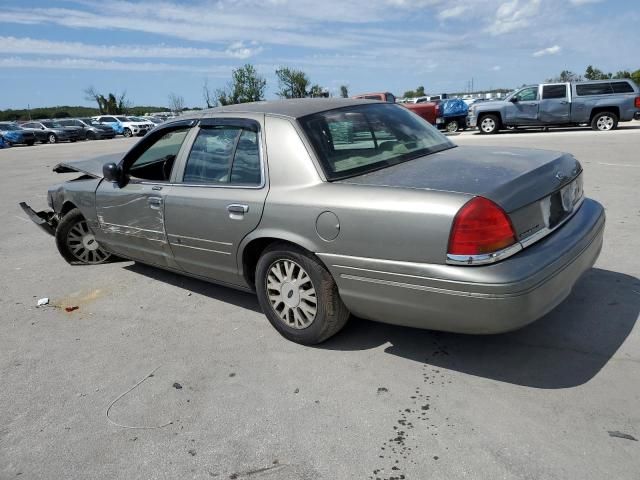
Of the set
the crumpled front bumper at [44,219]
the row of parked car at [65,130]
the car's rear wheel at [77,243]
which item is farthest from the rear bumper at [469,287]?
the row of parked car at [65,130]

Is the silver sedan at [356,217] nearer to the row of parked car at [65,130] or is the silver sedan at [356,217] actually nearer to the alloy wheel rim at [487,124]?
the alloy wheel rim at [487,124]

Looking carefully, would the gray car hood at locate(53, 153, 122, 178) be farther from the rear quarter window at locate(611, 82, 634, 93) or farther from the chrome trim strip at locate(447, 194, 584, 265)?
the rear quarter window at locate(611, 82, 634, 93)

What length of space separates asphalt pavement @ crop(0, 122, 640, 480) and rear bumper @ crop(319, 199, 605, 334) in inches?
15.9

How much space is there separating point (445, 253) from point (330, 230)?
70cm

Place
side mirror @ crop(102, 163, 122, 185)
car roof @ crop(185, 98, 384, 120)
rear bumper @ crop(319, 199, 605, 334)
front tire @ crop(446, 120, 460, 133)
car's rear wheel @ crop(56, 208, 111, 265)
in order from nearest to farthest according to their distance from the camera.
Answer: rear bumper @ crop(319, 199, 605, 334), car roof @ crop(185, 98, 384, 120), side mirror @ crop(102, 163, 122, 185), car's rear wheel @ crop(56, 208, 111, 265), front tire @ crop(446, 120, 460, 133)

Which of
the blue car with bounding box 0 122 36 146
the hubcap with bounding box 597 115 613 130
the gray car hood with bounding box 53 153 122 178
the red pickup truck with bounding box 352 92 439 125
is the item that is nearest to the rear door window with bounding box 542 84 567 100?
the hubcap with bounding box 597 115 613 130

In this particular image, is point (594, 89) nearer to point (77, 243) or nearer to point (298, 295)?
point (77, 243)

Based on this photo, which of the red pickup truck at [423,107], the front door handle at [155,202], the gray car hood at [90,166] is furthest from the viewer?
the red pickup truck at [423,107]

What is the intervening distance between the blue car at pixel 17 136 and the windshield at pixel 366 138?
119 feet

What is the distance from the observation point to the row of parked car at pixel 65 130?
34.2 meters

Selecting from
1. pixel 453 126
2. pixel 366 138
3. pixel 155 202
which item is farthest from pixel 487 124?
pixel 155 202

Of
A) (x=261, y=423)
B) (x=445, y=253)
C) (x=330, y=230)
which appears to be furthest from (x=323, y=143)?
(x=261, y=423)

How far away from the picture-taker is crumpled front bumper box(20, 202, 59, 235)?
6.04 meters

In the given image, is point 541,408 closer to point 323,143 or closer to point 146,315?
point 323,143
